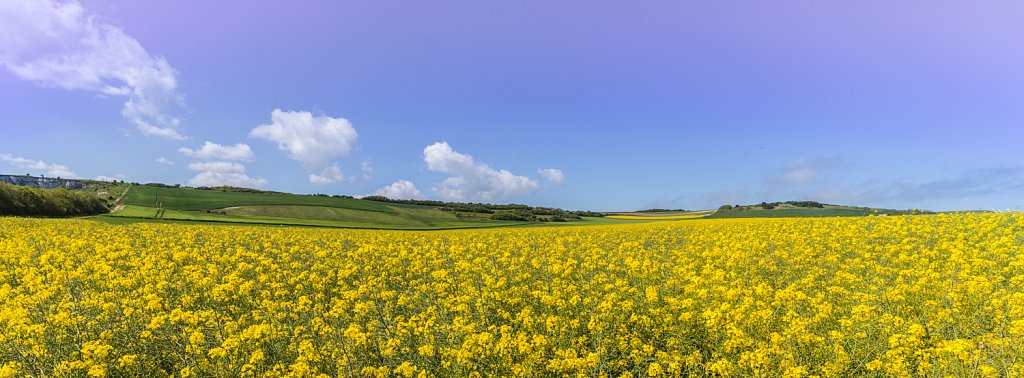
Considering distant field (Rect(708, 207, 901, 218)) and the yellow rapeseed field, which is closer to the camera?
the yellow rapeseed field

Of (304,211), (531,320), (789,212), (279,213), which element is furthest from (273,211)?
(789,212)

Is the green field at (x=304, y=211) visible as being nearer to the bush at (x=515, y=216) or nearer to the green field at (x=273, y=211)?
the green field at (x=273, y=211)

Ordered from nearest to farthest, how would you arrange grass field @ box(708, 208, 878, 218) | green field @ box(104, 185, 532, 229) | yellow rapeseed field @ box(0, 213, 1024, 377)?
yellow rapeseed field @ box(0, 213, 1024, 377)
grass field @ box(708, 208, 878, 218)
green field @ box(104, 185, 532, 229)

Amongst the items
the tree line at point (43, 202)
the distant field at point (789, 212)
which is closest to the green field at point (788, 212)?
the distant field at point (789, 212)

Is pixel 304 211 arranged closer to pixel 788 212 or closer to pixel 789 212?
pixel 788 212

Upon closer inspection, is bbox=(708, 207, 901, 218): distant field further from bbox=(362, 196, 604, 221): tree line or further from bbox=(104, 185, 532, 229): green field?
bbox=(104, 185, 532, 229): green field

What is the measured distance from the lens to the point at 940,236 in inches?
583

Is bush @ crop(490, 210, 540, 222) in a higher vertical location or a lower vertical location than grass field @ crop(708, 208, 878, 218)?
lower

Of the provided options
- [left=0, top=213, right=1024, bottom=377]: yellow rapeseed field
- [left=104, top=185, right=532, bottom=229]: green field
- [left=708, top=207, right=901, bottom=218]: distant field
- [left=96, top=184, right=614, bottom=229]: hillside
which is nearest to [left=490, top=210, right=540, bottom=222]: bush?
[left=96, top=184, right=614, bottom=229]: hillside

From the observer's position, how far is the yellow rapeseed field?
6.26 metres

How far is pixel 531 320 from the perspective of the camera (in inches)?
302

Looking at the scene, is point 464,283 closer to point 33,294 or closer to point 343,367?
point 343,367

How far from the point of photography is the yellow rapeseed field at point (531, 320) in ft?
20.5

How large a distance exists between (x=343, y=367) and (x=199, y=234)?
22.3 m
